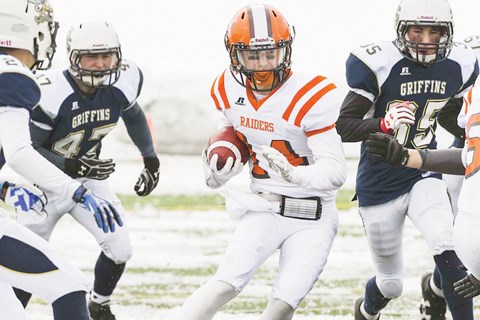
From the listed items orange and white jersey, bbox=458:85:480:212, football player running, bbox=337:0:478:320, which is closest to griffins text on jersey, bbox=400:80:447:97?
football player running, bbox=337:0:478:320

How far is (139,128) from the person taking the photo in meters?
6.94

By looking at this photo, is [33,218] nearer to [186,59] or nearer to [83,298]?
[83,298]

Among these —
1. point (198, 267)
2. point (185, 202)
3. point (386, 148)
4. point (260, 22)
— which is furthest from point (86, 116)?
point (185, 202)

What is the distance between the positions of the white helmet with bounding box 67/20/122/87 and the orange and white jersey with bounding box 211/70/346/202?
3.27 feet

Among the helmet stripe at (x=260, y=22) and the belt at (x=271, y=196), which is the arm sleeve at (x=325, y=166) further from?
the helmet stripe at (x=260, y=22)

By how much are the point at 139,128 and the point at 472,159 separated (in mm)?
2895

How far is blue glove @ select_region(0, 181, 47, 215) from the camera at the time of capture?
4.79 m

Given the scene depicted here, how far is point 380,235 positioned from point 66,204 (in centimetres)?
168

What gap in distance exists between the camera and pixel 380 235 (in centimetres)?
609

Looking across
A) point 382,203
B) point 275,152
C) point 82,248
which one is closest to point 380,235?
point 382,203

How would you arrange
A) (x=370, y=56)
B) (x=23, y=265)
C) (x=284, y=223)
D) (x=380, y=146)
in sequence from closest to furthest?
(x=23, y=265) → (x=380, y=146) → (x=284, y=223) → (x=370, y=56)

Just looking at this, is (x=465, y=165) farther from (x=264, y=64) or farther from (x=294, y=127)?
(x=264, y=64)

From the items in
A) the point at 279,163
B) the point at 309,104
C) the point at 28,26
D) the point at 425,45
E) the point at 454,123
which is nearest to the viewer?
the point at 279,163

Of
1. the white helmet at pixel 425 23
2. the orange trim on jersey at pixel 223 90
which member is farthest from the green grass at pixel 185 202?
the orange trim on jersey at pixel 223 90
